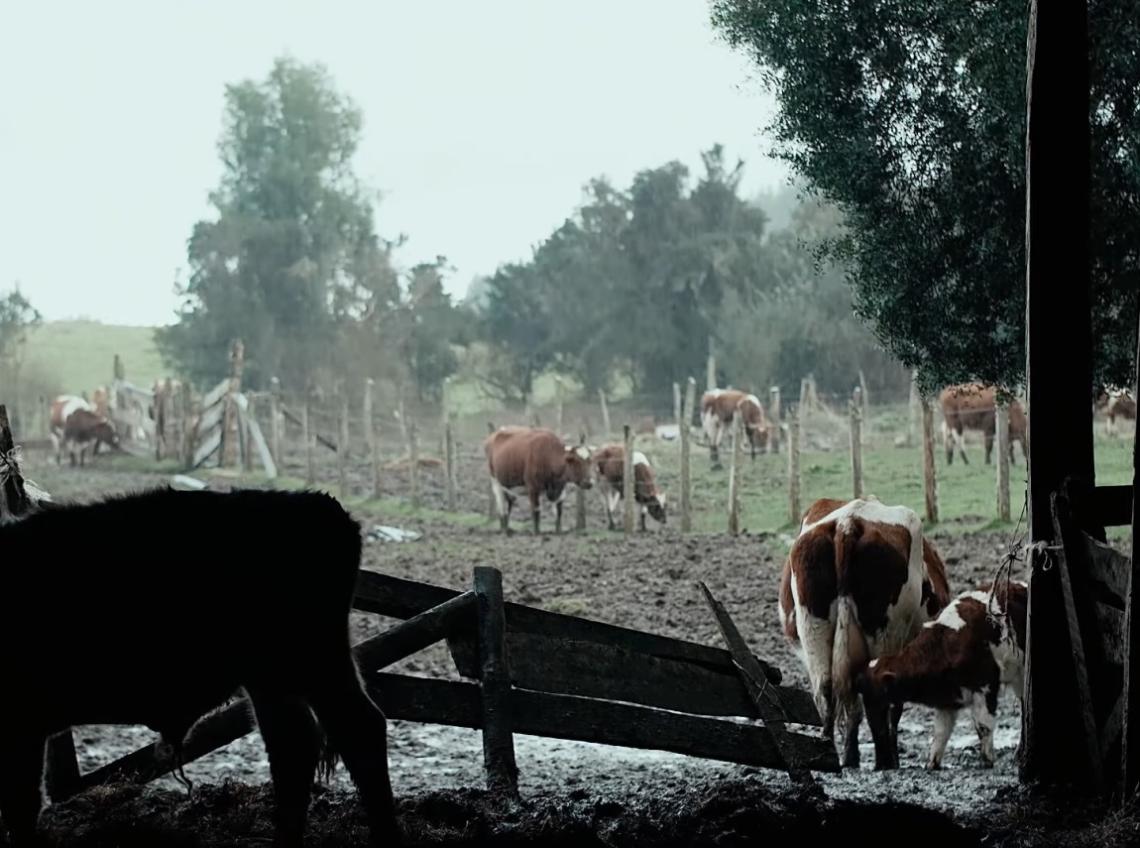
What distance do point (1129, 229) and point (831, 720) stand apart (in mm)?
3167

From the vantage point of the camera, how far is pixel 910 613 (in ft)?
21.9

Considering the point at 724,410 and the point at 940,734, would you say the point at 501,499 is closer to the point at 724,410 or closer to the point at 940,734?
the point at 724,410

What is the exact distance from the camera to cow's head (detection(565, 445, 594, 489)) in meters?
15.5

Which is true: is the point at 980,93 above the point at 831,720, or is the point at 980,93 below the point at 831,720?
above

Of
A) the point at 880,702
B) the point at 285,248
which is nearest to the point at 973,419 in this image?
the point at 880,702

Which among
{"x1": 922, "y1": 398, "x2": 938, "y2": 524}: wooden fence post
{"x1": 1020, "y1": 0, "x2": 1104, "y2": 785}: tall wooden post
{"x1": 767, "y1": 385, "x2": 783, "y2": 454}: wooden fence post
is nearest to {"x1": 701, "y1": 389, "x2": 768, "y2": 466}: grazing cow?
{"x1": 767, "y1": 385, "x2": 783, "y2": 454}: wooden fence post

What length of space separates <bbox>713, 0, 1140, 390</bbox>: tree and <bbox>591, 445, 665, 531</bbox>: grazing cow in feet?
24.7

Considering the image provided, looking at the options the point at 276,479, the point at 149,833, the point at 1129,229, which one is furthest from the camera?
the point at 276,479

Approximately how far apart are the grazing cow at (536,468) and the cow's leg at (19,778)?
11.9m

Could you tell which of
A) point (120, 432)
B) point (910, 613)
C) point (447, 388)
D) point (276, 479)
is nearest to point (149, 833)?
point (910, 613)

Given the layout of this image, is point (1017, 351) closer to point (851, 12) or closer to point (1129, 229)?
point (1129, 229)

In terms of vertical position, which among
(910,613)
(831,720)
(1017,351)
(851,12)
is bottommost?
(831,720)

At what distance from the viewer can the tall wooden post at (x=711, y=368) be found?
22078 mm

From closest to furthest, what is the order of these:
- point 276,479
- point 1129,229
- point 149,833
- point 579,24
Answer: point 149,833
point 1129,229
point 276,479
point 579,24
